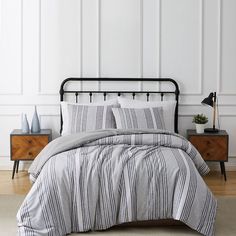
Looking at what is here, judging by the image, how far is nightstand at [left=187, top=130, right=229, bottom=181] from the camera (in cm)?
620

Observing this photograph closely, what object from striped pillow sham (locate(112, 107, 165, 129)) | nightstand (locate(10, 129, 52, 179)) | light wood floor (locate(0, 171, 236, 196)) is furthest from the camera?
nightstand (locate(10, 129, 52, 179))

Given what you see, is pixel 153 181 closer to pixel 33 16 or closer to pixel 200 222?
pixel 200 222

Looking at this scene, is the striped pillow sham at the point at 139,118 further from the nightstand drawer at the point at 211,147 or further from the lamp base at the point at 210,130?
the lamp base at the point at 210,130

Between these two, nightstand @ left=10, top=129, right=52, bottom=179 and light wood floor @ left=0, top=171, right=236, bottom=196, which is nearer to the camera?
light wood floor @ left=0, top=171, right=236, bottom=196

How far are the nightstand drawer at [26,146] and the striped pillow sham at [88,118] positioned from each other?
343 mm

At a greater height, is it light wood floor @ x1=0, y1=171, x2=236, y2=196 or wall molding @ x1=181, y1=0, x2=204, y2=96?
wall molding @ x1=181, y1=0, x2=204, y2=96

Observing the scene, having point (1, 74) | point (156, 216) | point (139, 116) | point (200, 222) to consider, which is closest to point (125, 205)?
point (156, 216)

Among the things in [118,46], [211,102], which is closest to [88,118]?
[118,46]

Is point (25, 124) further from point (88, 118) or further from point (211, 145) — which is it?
point (211, 145)

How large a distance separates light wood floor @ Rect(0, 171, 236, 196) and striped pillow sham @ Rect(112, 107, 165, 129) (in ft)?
2.66

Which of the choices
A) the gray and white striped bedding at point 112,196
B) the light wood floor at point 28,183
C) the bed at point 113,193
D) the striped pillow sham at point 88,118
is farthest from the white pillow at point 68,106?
the gray and white striped bedding at point 112,196

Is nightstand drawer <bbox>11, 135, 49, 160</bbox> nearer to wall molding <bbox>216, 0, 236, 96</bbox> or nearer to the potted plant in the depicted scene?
the potted plant

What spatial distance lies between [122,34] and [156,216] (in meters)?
2.68

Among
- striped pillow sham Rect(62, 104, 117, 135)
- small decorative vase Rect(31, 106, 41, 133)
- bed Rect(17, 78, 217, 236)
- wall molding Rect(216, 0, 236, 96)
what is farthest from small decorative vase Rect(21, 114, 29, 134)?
wall molding Rect(216, 0, 236, 96)
